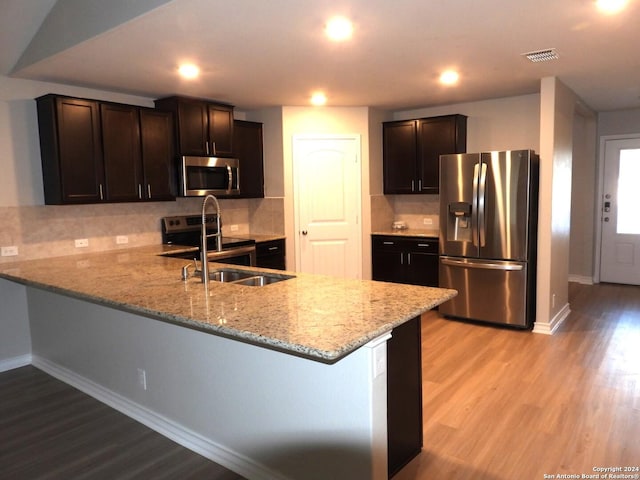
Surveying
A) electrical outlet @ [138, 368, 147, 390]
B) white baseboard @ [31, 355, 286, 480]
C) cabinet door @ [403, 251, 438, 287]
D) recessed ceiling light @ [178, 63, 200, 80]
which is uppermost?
recessed ceiling light @ [178, 63, 200, 80]

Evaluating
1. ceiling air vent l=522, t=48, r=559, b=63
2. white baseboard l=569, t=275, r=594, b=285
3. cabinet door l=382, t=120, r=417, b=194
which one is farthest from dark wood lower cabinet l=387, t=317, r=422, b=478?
white baseboard l=569, t=275, r=594, b=285

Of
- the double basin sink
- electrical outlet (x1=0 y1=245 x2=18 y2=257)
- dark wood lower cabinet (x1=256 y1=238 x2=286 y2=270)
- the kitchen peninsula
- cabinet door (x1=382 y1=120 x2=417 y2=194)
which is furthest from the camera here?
cabinet door (x1=382 y1=120 x2=417 y2=194)

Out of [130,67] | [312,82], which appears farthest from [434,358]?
[130,67]

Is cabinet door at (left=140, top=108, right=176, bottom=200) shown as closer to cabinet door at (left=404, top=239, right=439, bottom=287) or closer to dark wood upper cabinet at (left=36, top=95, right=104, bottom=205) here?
dark wood upper cabinet at (left=36, top=95, right=104, bottom=205)

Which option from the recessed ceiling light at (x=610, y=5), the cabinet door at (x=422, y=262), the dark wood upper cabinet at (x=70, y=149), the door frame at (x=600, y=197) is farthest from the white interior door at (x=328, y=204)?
the door frame at (x=600, y=197)

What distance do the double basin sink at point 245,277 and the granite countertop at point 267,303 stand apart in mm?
106

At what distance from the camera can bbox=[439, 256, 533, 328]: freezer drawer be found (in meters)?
4.52

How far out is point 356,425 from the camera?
1.97 m

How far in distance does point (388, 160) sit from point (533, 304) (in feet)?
8.03

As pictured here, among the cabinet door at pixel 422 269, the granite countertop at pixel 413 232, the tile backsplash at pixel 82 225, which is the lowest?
the cabinet door at pixel 422 269

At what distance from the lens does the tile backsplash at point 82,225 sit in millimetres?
3916

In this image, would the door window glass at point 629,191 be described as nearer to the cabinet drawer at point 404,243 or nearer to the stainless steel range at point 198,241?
the cabinet drawer at point 404,243

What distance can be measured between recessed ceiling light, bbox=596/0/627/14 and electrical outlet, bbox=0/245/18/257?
177 inches

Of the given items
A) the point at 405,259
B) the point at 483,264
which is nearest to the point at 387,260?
the point at 405,259
